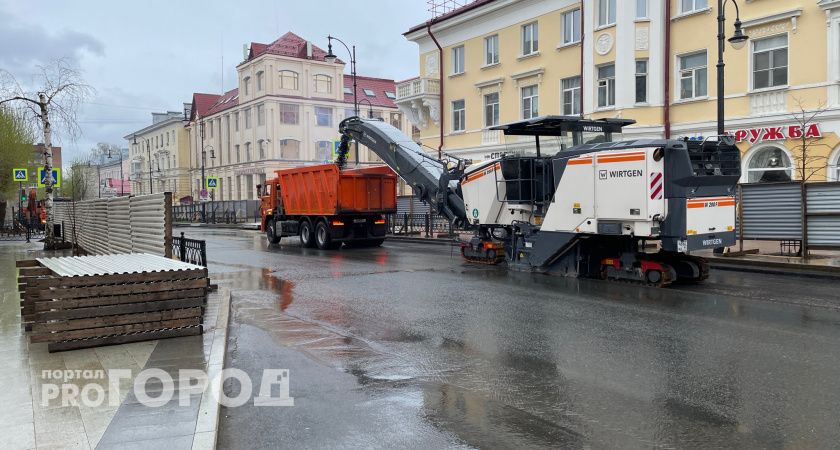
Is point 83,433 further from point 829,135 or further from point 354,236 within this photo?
point 829,135

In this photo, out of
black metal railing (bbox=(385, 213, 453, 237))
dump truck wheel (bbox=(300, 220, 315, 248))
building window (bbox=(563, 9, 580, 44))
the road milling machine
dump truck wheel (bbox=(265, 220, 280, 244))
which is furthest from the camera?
black metal railing (bbox=(385, 213, 453, 237))

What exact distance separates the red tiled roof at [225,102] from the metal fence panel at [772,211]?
61.1 meters

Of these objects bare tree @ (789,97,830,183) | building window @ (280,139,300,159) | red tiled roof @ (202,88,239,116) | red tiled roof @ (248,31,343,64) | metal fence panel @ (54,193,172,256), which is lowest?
metal fence panel @ (54,193,172,256)

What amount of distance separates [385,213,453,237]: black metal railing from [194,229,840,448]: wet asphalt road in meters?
13.7

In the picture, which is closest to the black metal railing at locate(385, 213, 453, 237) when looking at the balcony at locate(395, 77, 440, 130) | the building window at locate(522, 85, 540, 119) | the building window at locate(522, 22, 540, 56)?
the building window at locate(522, 85, 540, 119)

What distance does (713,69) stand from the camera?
21.1 metres

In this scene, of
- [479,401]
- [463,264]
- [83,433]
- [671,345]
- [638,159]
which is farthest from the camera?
[463,264]

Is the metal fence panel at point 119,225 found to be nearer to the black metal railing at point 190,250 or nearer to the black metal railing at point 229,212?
the black metal railing at point 190,250

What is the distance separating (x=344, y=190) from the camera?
21500mm

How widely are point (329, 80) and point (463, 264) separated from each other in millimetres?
54538

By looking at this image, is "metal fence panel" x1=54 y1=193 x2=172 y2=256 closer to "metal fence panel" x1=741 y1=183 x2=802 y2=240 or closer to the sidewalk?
the sidewalk

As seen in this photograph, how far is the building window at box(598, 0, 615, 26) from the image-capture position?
77.5 feet

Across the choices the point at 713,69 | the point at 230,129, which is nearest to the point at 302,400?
the point at 713,69

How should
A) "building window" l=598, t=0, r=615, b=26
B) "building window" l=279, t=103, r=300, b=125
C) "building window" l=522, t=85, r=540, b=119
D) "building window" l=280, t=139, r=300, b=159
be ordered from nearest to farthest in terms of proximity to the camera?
"building window" l=598, t=0, r=615, b=26 < "building window" l=522, t=85, r=540, b=119 < "building window" l=279, t=103, r=300, b=125 < "building window" l=280, t=139, r=300, b=159
